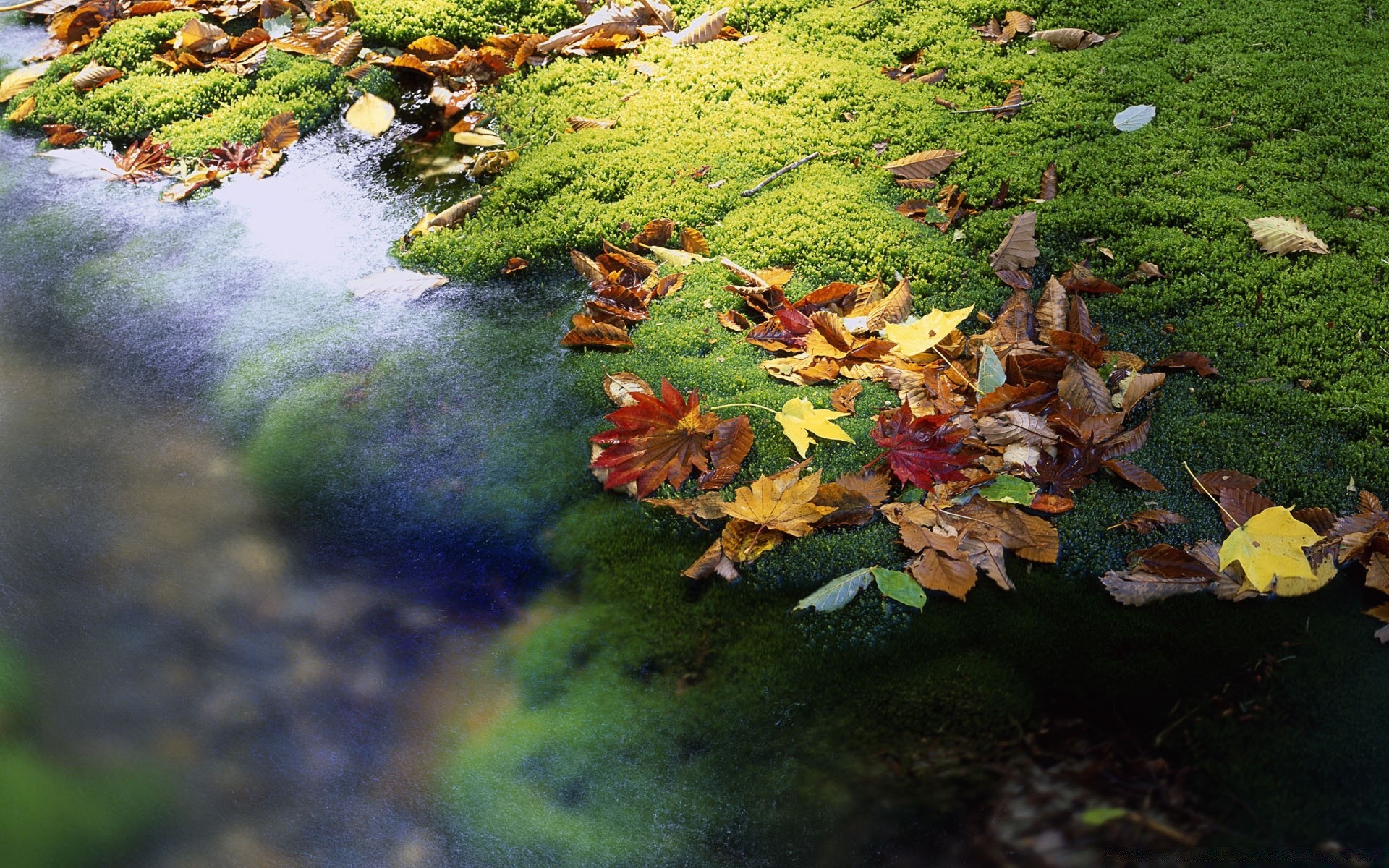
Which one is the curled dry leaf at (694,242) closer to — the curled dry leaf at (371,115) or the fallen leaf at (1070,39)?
the curled dry leaf at (371,115)

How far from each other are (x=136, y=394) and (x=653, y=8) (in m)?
2.68

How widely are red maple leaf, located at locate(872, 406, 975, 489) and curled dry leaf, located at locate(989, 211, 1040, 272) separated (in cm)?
74

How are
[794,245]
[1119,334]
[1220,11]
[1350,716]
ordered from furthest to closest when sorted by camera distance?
1. [1220,11]
2. [794,245]
3. [1119,334]
4. [1350,716]

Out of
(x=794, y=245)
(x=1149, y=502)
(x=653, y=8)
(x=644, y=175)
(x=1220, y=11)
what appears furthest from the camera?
(x=653, y=8)

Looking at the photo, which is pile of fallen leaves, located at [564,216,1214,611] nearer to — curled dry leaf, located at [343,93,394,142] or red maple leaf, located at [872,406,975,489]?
red maple leaf, located at [872,406,975,489]

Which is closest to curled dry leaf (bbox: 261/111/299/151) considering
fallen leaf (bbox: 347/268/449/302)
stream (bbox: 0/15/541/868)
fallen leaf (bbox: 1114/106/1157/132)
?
stream (bbox: 0/15/541/868)

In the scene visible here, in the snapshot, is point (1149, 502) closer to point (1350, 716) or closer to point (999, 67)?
point (1350, 716)

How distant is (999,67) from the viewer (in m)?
3.73

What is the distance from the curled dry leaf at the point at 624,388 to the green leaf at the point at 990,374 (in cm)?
86

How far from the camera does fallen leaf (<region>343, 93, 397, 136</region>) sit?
3.95 m

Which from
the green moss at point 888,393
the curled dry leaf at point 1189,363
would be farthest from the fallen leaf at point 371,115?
the curled dry leaf at point 1189,363

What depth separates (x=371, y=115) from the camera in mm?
3986

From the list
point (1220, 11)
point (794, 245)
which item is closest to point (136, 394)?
point (794, 245)

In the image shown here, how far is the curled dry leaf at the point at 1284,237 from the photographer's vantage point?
2.88m
